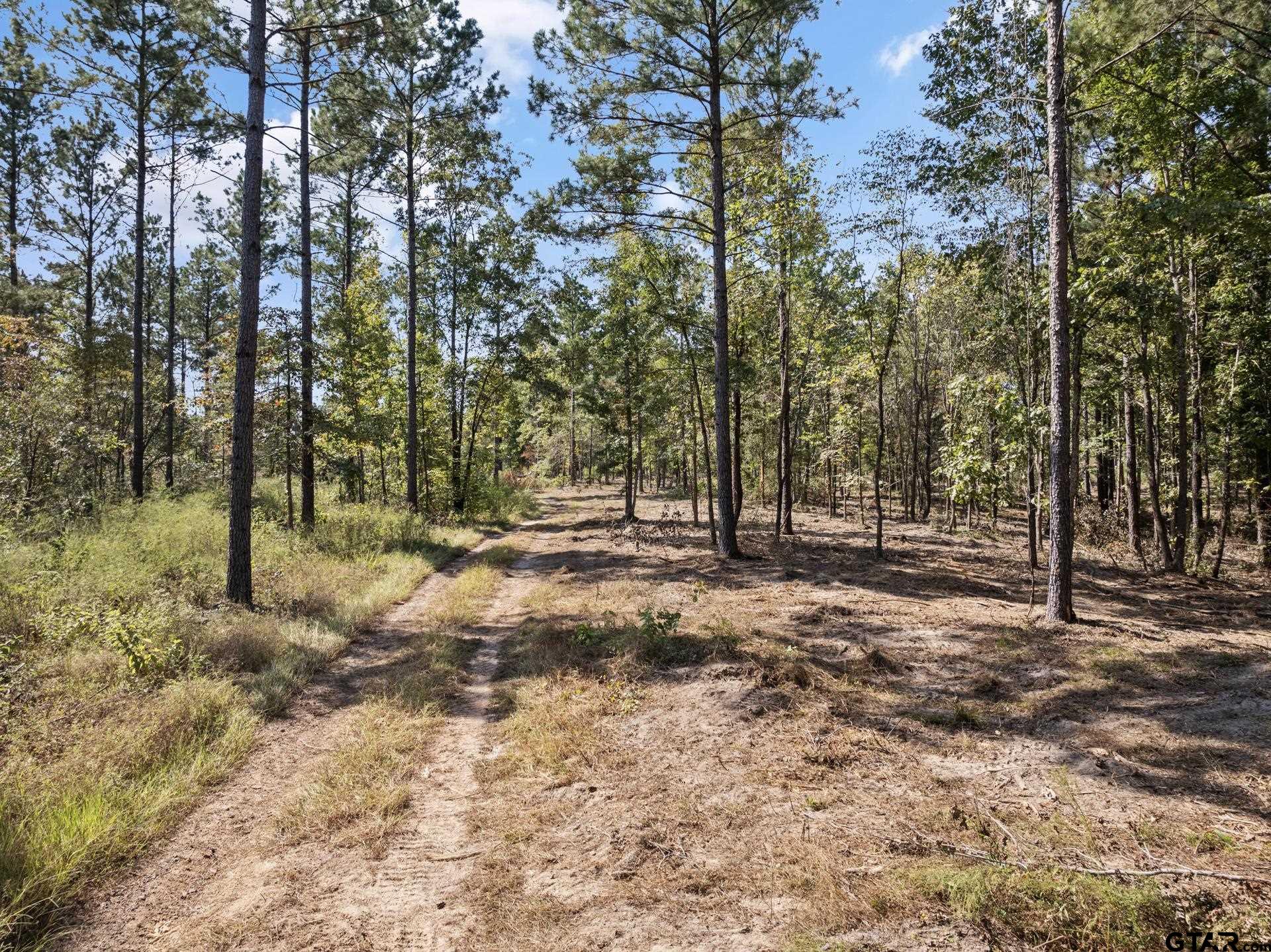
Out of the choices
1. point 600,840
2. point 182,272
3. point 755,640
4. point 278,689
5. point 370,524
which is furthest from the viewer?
point 182,272

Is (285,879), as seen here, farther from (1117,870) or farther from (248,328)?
(248,328)

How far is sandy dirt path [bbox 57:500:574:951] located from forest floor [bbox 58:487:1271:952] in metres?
0.02

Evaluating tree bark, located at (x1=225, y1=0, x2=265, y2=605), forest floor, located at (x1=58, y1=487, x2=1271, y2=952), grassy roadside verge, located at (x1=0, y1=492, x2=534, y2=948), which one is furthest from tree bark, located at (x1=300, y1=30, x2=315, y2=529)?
forest floor, located at (x1=58, y1=487, x2=1271, y2=952)

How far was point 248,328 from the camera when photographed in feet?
31.3

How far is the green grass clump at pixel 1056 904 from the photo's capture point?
285cm

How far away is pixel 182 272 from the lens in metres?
31.3

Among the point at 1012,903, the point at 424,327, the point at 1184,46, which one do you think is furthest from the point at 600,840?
the point at 424,327

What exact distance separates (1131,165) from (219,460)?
2570 centimetres

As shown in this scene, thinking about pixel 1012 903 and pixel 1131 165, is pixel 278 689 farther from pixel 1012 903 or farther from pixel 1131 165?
pixel 1131 165

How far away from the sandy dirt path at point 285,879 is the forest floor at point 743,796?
0.07ft

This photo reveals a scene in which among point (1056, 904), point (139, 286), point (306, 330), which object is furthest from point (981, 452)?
point (139, 286)

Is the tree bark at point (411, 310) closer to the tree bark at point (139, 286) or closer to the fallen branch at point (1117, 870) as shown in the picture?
the tree bark at point (139, 286)

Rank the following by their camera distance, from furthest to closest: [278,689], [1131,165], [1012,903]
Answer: [1131,165]
[278,689]
[1012,903]

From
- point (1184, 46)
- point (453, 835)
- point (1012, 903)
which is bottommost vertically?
point (453, 835)
